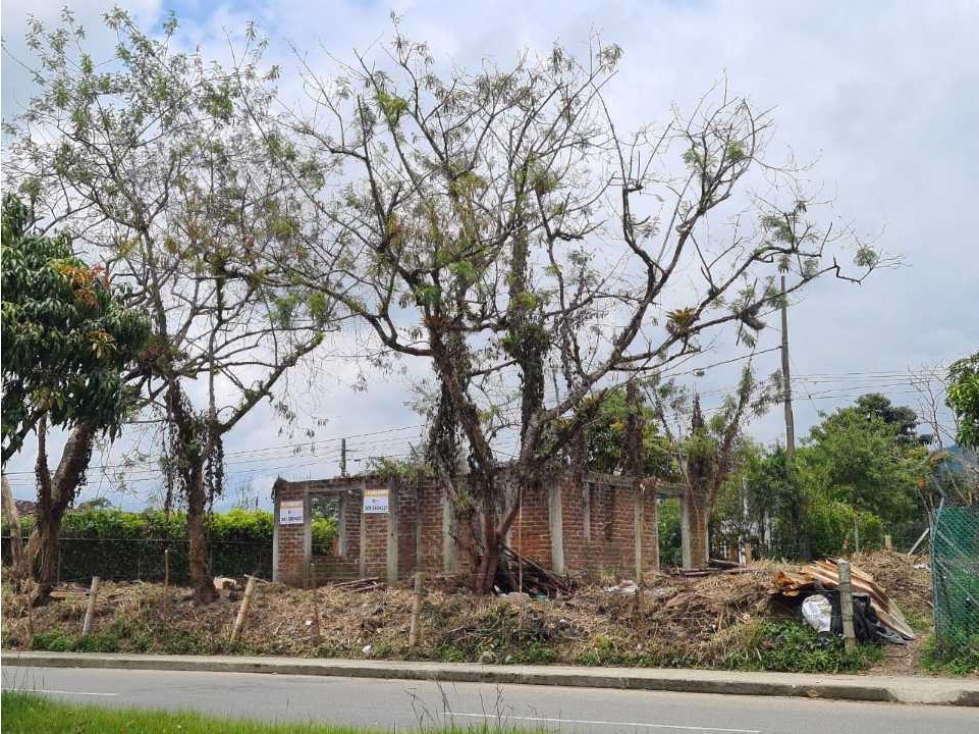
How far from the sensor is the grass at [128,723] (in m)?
9.16

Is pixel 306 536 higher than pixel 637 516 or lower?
lower

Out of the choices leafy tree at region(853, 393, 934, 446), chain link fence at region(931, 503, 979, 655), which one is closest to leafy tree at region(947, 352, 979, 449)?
chain link fence at region(931, 503, 979, 655)

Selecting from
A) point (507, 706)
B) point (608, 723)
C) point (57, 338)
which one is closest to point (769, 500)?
point (507, 706)

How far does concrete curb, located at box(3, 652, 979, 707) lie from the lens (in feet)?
42.4

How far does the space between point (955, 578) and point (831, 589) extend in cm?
175

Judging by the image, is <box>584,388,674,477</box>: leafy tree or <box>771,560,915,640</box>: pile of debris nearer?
<box>771,560,915,640</box>: pile of debris

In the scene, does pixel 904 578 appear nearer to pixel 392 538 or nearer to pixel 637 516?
pixel 637 516

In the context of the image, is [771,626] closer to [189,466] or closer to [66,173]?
[189,466]

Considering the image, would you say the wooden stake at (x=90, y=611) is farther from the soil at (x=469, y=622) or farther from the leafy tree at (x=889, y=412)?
the leafy tree at (x=889, y=412)

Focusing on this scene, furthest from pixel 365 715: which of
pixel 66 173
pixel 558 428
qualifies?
pixel 66 173

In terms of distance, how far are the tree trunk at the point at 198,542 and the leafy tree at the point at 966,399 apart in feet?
47.1

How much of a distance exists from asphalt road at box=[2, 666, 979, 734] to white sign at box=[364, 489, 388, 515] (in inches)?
272

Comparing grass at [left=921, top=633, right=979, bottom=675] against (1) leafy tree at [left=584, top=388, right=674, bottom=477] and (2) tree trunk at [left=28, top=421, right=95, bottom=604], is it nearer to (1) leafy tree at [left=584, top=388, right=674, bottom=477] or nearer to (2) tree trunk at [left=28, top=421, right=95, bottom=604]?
(1) leafy tree at [left=584, top=388, right=674, bottom=477]

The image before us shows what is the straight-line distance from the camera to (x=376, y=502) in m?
23.6
